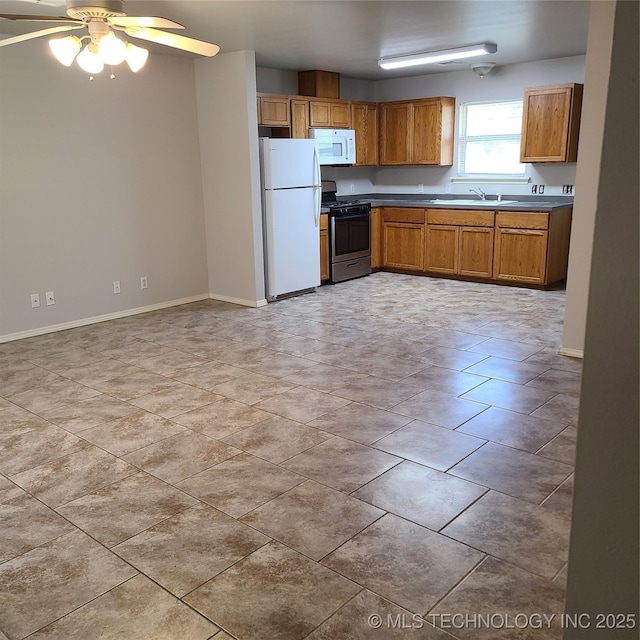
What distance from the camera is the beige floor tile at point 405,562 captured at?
202 centimetres

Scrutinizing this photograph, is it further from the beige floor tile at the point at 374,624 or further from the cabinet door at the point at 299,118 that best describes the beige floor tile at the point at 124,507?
the cabinet door at the point at 299,118

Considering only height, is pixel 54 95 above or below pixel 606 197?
above

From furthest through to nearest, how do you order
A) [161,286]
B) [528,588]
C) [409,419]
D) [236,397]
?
→ 1. [161,286]
2. [236,397]
3. [409,419]
4. [528,588]

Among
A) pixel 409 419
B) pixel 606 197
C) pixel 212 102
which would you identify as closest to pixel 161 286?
pixel 212 102

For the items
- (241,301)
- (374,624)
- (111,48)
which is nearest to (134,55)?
(111,48)

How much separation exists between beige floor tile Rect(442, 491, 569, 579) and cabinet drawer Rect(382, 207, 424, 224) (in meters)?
5.32

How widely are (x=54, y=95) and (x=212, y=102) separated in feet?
5.00

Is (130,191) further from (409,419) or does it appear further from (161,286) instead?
(409,419)

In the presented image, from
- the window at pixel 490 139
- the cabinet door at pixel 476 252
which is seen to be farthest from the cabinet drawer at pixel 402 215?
the window at pixel 490 139

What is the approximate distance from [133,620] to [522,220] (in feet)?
19.2

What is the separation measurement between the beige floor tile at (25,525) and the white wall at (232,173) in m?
3.77

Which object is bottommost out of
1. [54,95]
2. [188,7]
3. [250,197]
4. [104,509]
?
[104,509]

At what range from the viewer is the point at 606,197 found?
654 millimetres

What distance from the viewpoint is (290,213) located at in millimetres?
6305
